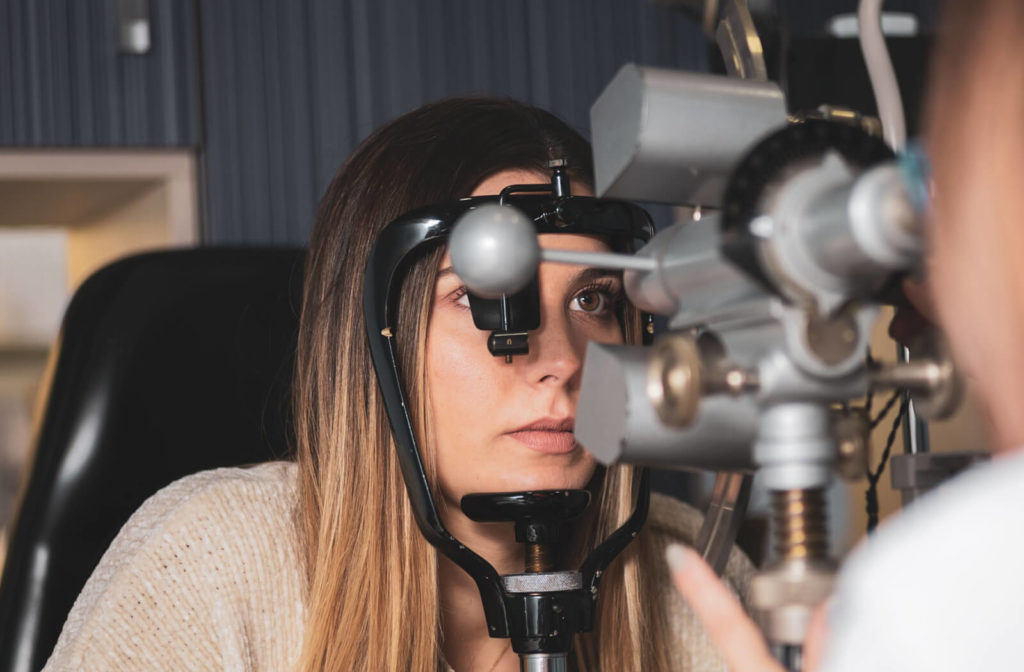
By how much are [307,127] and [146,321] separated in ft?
2.33

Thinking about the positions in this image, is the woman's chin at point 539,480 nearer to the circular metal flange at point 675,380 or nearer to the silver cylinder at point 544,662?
the silver cylinder at point 544,662

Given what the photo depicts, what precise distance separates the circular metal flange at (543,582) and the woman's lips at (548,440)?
0.45ft

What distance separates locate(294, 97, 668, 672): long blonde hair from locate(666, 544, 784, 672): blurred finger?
21.6 inches

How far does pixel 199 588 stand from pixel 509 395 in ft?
1.21

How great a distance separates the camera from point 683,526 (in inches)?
56.4

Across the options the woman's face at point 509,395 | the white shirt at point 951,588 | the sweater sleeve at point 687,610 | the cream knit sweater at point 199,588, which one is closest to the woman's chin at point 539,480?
the woman's face at point 509,395

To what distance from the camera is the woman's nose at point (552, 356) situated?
104 centimetres

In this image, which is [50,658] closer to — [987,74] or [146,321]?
[146,321]

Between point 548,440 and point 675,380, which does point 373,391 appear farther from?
point 675,380

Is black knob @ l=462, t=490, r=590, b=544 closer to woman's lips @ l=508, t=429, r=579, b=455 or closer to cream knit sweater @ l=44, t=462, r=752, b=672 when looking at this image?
woman's lips @ l=508, t=429, r=579, b=455

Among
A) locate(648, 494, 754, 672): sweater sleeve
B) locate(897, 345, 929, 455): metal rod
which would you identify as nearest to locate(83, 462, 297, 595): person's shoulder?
locate(648, 494, 754, 672): sweater sleeve

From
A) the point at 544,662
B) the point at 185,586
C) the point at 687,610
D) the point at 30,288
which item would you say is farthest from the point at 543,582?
the point at 30,288

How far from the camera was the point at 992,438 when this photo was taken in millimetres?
490

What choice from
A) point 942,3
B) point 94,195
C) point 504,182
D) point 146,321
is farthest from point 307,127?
point 942,3
